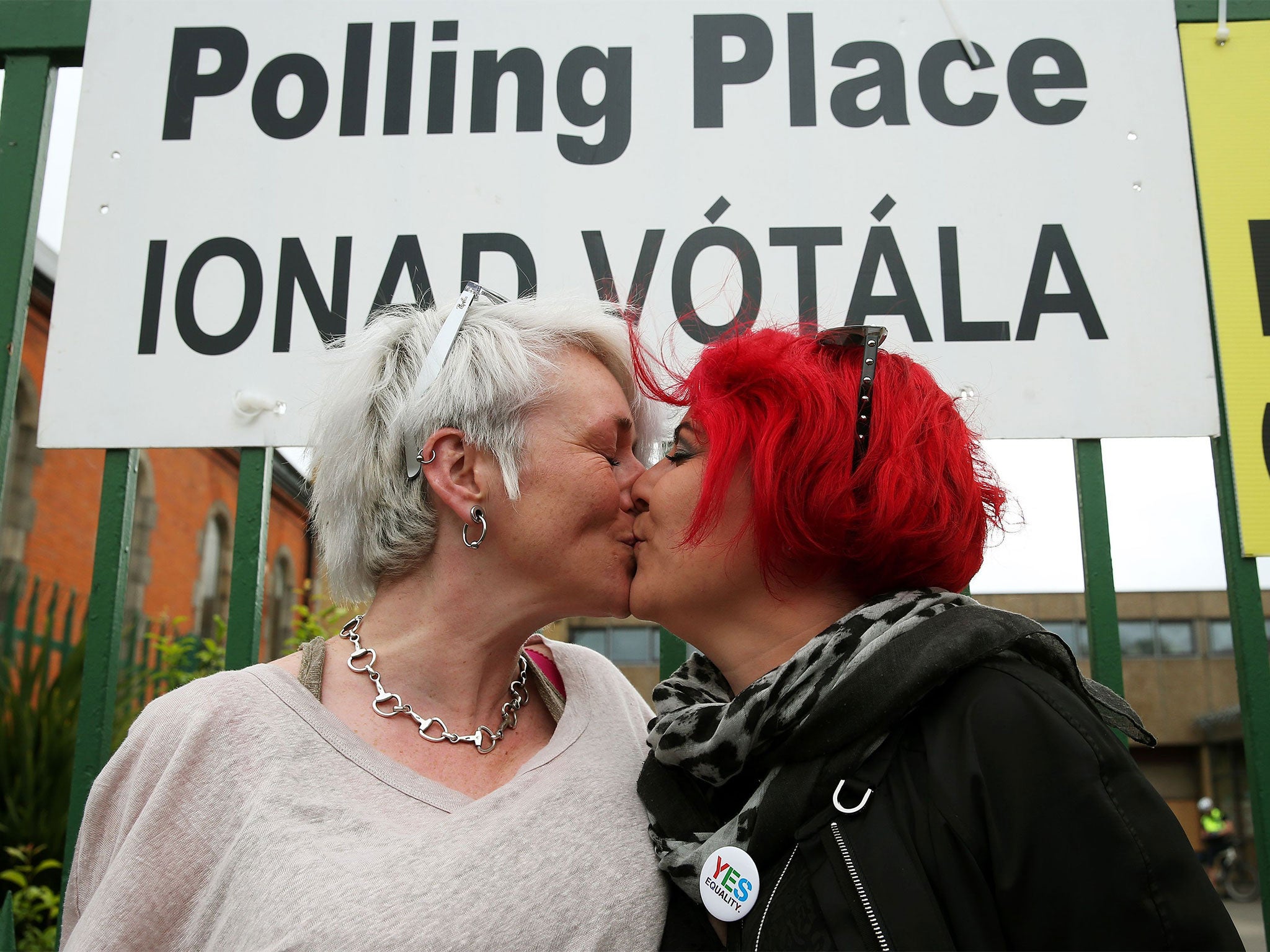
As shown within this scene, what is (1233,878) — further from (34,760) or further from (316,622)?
(34,760)

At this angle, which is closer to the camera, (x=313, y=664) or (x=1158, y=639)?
(x=313, y=664)

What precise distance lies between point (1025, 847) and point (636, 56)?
206 centimetres

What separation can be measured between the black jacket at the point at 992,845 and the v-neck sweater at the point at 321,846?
291 mm

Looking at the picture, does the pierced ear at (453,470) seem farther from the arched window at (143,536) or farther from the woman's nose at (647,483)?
the arched window at (143,536)

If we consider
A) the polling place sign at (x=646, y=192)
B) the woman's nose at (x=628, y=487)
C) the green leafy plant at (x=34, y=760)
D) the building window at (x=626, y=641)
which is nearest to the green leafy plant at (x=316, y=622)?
the green leafy plant at (x=34, y=760)

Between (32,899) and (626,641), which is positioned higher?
(626,641)

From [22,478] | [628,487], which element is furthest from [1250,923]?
[628,487]

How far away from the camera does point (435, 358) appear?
2043mm

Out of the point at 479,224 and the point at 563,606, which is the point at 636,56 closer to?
the point at 479,224

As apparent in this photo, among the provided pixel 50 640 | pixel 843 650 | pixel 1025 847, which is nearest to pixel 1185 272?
pixel 843 650

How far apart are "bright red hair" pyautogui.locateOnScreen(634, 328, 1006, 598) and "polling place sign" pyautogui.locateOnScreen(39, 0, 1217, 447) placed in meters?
0.67

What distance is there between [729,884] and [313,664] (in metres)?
0.89

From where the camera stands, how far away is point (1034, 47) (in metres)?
2.50

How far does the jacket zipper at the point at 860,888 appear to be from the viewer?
1274 mm
